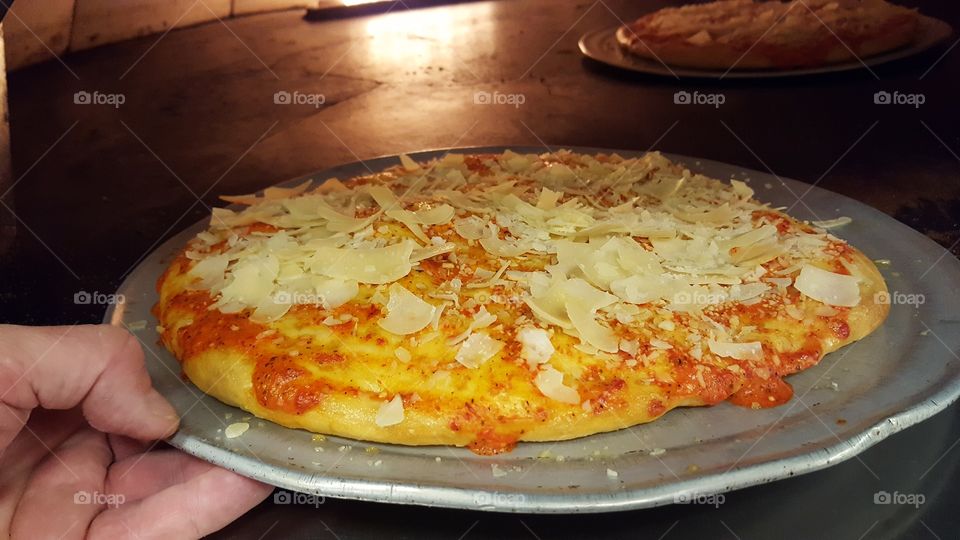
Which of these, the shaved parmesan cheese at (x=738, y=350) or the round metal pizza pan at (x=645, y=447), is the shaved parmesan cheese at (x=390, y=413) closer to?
the round metal pizza pan at (x=645, y=447)

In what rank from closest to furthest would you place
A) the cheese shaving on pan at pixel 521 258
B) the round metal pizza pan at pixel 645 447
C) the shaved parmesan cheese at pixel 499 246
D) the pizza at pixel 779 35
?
the round metal pizza pan at pixel 645 447 < the cheese shaving on pan at pixel 521 258 < the shaved parmesan cheese at pixel 499 246 < the pizza at pixel 779 35

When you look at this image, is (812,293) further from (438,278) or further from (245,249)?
A: (245,249)

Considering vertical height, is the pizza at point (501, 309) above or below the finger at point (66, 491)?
above

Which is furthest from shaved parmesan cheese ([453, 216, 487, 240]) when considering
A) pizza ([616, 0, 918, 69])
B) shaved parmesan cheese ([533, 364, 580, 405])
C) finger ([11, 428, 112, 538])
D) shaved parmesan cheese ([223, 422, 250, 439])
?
pizza ([616, 0, 918, 69])

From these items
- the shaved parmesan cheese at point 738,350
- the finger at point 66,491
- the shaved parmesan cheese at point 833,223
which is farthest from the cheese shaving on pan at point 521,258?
the finger at point 66,491

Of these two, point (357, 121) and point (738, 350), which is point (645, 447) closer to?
point (738, 350)

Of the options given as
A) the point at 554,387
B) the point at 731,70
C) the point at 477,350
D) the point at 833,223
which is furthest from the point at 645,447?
the point at 731,70

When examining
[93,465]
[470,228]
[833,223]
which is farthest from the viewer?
[833,223]

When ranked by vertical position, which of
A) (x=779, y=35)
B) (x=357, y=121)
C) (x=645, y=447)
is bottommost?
(x=357, y=121)
